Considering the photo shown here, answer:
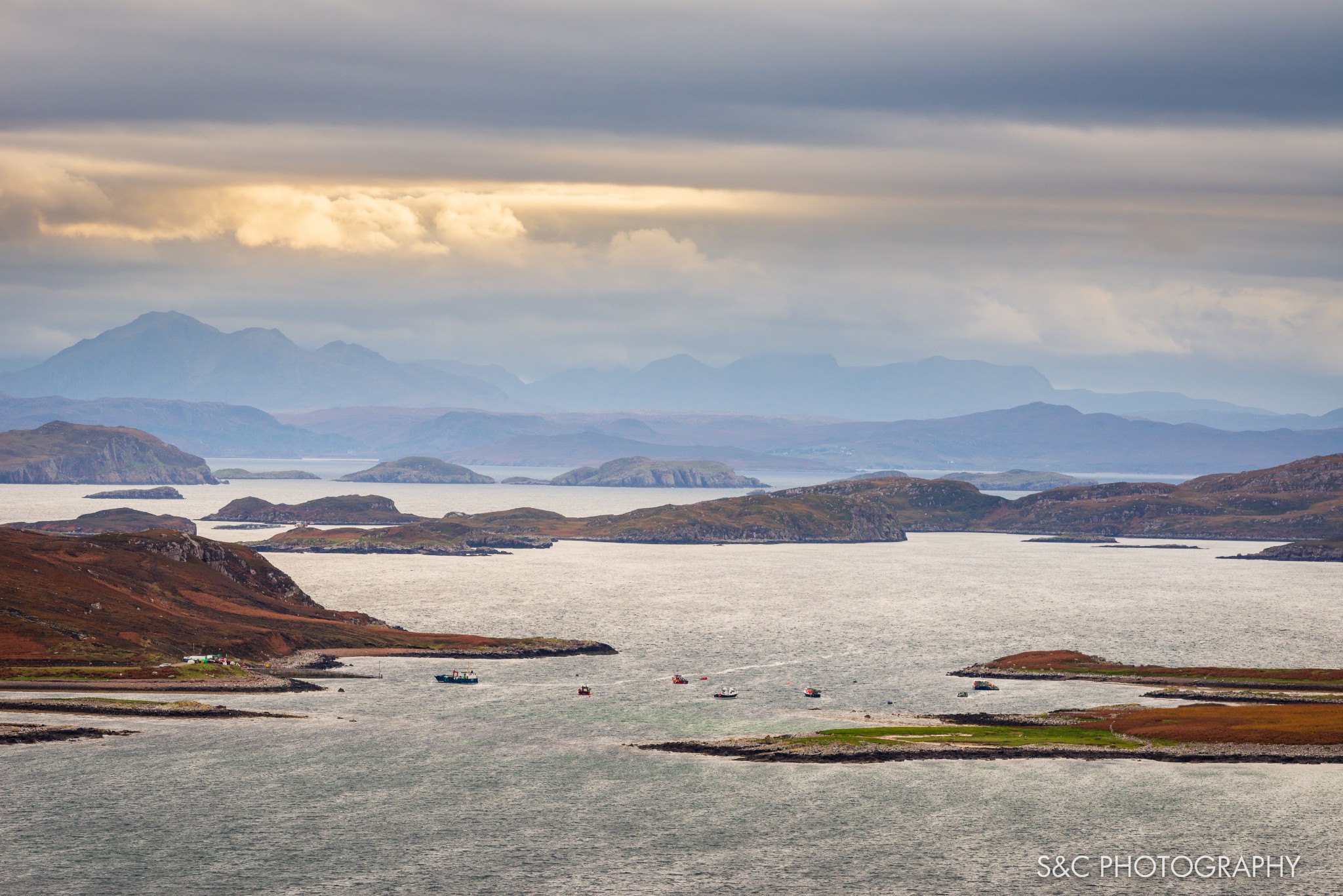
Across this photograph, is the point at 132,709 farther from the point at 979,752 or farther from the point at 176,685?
the point at 979,752

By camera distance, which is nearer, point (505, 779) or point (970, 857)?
point (970, 857)

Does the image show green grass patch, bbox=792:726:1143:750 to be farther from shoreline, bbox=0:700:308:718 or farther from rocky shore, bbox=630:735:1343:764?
shoreline, bbox=0:700:308:718

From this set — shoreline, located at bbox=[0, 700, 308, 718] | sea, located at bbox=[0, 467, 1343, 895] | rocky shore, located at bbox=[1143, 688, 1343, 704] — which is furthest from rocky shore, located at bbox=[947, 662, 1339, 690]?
shoreline, located at bbox=[0, 700, 308, 718]

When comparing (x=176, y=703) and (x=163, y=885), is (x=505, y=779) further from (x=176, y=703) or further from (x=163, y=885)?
(x=176, y=703)

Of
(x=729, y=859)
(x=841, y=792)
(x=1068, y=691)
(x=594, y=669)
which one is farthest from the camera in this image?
(x=594, y=669)

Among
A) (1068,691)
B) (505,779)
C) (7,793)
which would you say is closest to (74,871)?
(7,793)

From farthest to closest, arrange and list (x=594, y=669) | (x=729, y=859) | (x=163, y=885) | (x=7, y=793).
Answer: (x=594, y=669)
(x=7, y=793)
(x=729, y=859)
(x=163, y=885)
